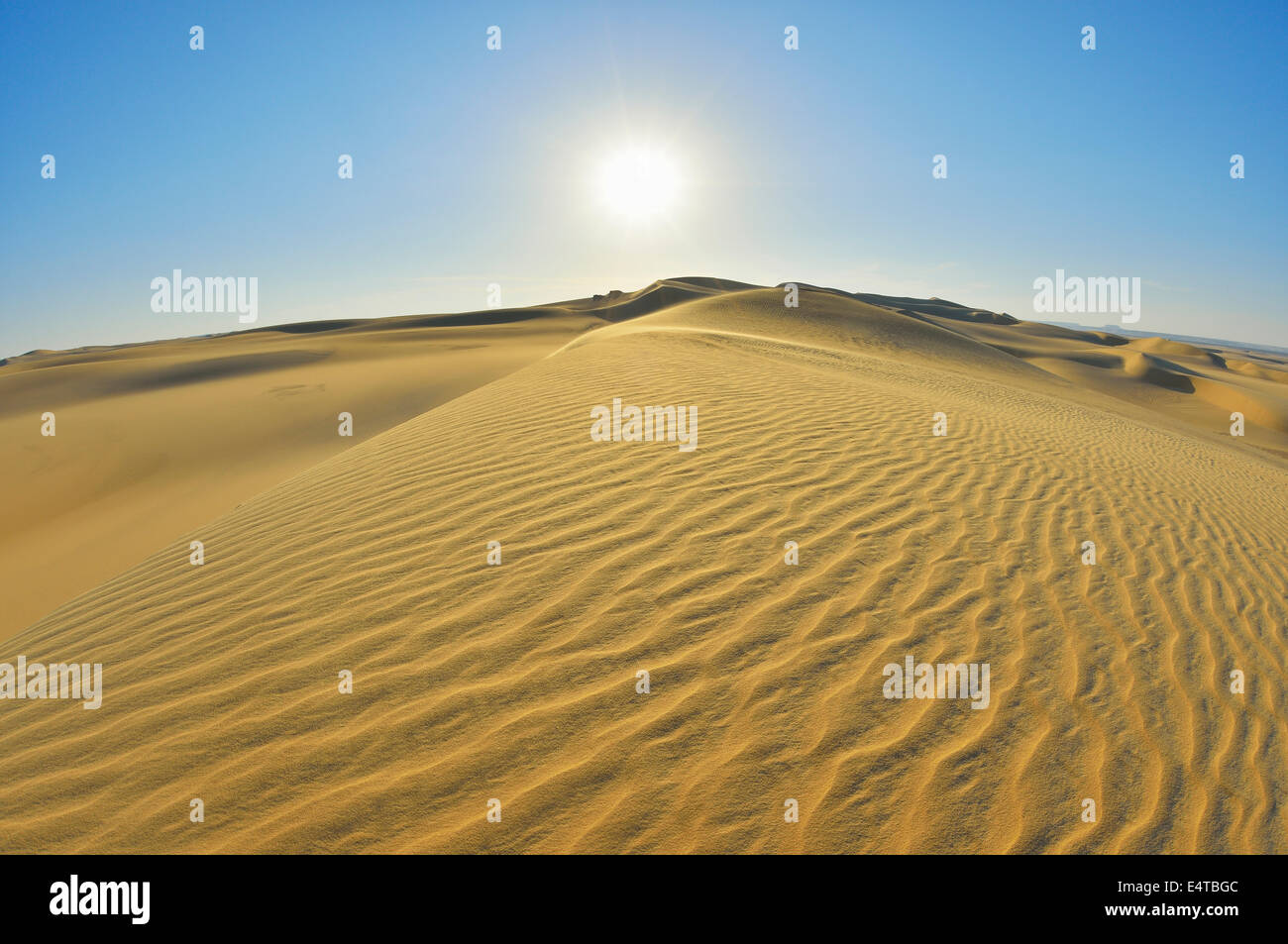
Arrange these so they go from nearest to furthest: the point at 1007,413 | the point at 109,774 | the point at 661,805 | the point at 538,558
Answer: the point at 661,805
the point at 109,774
the point at 538,558
the point at 1007,413

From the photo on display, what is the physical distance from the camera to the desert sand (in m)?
2.20

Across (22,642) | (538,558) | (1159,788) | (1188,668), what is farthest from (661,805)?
(22,642)

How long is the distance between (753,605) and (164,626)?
11.0 ft

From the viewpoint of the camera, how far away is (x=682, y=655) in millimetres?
2861

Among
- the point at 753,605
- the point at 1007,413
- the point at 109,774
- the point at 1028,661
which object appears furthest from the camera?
the point at 1007,413

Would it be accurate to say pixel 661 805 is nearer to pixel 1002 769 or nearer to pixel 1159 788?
pixel 1002 769

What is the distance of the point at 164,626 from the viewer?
135 inches

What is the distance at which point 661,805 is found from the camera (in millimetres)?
2160

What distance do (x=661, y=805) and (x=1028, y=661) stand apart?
6.80 feet

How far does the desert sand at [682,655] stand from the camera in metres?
2.20
